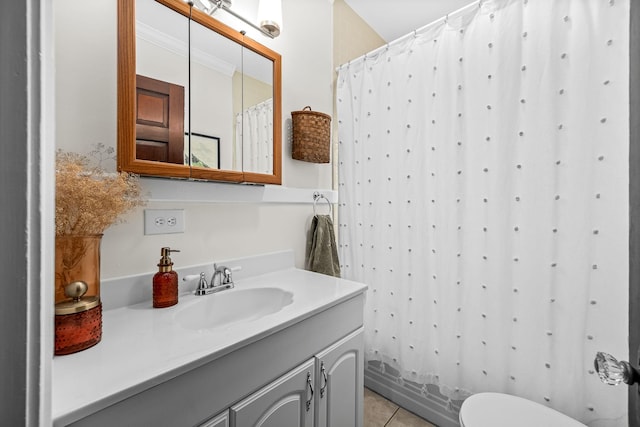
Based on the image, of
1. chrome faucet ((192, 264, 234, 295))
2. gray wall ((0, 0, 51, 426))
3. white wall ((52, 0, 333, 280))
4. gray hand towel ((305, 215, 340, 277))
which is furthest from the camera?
gray hand towel ((305, 215, 340, 277))

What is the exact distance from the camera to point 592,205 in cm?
106

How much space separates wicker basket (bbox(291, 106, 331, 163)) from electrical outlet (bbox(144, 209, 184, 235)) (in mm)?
701

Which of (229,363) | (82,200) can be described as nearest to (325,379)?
(229,363)

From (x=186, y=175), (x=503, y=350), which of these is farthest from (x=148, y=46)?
(x=503, y=350)

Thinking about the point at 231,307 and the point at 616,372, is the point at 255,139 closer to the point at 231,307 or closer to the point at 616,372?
the point at 231,307

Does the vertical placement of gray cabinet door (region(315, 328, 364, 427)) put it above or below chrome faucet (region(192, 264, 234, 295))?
below

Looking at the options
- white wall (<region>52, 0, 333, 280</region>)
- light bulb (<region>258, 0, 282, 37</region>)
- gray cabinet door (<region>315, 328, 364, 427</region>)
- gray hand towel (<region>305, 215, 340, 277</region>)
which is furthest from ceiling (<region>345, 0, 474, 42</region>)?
gray cabinet door (<region>315, 328, 364, 427</region>)

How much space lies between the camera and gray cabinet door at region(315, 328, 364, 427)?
103 cm

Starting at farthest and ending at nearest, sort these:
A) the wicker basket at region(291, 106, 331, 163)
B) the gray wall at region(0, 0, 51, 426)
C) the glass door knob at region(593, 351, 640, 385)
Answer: the wicker basket at region(291, 106, 331, 163), the glass door knob at region(593, 351, 640, 385), the gray wall at region(0, 0, 51, 426)

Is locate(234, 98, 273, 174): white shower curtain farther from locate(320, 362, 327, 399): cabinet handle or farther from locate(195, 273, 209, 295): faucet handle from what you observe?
locate(320, 362, 327, 399): cabinet handle

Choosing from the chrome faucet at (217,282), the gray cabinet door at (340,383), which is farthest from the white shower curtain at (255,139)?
the gray cabinet door at (340,383)

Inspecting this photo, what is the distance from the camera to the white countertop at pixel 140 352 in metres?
0.54

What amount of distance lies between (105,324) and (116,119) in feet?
2.20

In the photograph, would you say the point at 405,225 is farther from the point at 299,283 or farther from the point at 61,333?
the point at 61,333
